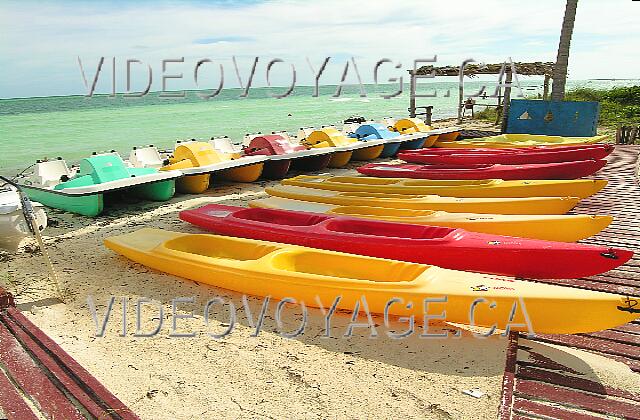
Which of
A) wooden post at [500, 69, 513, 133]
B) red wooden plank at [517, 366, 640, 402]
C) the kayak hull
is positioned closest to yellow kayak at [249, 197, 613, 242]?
red wooden plank at [517, 366, 640, 402]

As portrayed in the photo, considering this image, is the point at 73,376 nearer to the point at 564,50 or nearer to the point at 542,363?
the point at 542,363

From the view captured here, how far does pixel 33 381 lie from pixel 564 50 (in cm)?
1441

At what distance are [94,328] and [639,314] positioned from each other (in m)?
3.90

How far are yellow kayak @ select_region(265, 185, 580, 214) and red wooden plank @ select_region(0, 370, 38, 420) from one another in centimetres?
446

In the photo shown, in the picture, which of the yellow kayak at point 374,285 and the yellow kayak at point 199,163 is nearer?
the yellow kayak at point 374,285

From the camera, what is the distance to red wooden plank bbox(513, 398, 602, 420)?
8.54 ft

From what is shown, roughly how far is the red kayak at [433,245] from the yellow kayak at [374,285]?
0.40 metres

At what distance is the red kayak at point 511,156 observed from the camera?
868 cm

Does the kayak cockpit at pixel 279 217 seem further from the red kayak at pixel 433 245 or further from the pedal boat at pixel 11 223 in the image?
the pedal boat at pixel 11 223

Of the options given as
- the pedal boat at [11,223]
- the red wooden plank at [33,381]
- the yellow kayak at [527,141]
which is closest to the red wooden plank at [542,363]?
the red wooden plank at [33,381]

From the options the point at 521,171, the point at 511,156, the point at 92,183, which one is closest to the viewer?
the point at 92,183

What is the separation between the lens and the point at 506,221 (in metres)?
5.07

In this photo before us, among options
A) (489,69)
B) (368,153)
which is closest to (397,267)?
(368,153)

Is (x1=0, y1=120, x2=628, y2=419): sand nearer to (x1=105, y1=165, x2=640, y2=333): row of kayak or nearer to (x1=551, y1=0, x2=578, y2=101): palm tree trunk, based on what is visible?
(x1=105, y1=165, x2=640, y2=333): row of kayak
